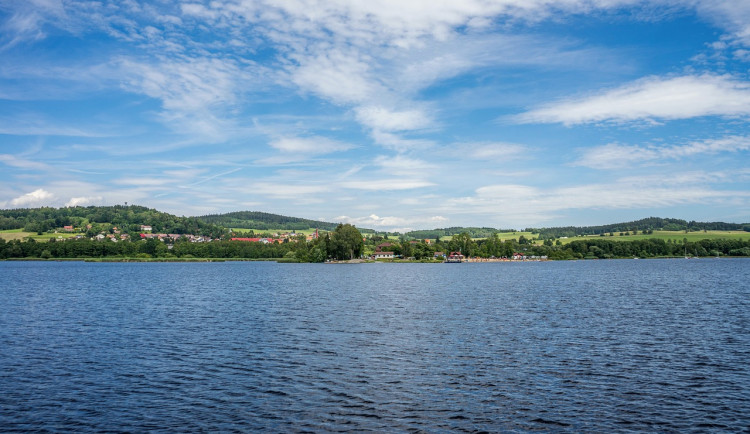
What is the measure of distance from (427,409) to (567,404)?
6.26 metres

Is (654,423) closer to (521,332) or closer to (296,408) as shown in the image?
(296,408)

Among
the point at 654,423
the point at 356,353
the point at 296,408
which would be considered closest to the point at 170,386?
the point at 296,408

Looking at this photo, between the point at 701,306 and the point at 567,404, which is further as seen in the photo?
the point at 701,306

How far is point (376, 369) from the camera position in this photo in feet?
91.2

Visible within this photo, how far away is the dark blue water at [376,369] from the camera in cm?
2011

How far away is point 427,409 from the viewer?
828 inches

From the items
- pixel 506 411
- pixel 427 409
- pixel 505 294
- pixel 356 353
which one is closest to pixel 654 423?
pixel 506 411

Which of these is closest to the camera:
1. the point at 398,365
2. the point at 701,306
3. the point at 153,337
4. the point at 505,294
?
the point at 398,365

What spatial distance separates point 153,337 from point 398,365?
2054 cm

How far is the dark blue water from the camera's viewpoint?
66.0 ft

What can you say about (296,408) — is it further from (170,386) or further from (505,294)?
(505,294)

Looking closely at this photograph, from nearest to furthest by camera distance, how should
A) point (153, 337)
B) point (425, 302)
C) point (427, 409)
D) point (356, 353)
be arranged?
point (427, 409), point (356, 353), point (153, 337), point (425, 302)

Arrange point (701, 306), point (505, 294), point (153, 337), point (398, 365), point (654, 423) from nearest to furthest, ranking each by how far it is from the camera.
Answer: point (654, 423) → point (398, 365) → point (153, 337) → point (701, 306) → point (505, 294)

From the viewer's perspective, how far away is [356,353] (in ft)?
105
